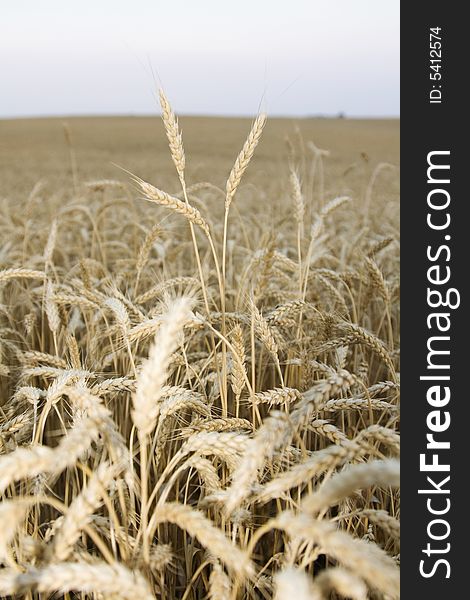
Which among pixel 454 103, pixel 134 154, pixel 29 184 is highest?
pixel 134 154

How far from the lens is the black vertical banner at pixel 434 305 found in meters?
1.74

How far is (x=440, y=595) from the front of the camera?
5.48ft

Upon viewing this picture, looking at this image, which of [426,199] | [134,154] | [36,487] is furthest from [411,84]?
[134,154]

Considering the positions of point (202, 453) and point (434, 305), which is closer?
point (202, 453)

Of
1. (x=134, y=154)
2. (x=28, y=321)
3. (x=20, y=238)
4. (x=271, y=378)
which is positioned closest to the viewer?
(x=28, y=321)

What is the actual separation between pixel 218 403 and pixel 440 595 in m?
1.27

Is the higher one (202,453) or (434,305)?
(434,305)

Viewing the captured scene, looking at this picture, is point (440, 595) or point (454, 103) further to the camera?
point (454, 103)

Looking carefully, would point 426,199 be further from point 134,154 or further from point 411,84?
point 134,154

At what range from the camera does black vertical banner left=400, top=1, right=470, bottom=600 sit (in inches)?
68.7

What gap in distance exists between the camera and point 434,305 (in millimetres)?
2109

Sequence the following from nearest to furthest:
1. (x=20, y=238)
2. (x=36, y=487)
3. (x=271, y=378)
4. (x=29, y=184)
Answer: (x=36, y=487) → (x=271, y=378) → (x=20, y=238) → (x=29, y=184)

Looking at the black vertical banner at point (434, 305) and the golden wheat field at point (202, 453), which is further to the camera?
the black vertical banner at point (434, 305)

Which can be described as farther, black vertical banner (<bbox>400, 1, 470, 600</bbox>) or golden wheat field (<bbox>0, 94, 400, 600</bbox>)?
black vertical banner (<bbox>400, 1, 470, 600</bbox>)
